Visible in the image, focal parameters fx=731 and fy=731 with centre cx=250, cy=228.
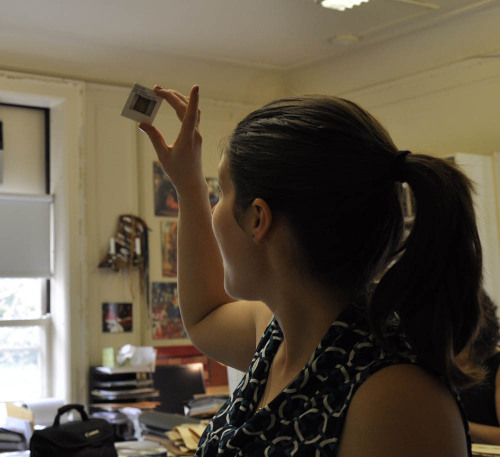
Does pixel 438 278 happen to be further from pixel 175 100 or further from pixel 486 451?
pixel 486 451

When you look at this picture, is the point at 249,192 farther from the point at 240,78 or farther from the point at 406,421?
the point at 240,78

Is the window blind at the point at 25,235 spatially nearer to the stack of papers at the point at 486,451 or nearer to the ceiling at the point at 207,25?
the ceiling at the point at 207,25

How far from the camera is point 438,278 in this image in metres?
0.93

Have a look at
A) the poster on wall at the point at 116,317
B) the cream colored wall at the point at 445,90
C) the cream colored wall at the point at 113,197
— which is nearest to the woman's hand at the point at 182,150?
the cream colored wall at the point at 445,90

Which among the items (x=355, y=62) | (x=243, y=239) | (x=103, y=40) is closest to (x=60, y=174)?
(x=103, y=40)

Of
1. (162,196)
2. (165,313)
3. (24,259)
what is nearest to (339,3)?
(162,196)

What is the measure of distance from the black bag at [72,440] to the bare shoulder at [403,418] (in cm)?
210

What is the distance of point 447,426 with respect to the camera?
833 mm

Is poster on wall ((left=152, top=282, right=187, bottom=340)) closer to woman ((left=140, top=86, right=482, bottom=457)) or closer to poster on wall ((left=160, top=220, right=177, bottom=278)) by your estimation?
poster on wall ((left=160, top=220, right=177, bottom=278))

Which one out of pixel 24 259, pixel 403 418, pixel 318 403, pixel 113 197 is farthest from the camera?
pixel 113 197

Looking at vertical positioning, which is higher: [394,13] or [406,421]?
[394,13]

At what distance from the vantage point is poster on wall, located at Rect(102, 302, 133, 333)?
529cm

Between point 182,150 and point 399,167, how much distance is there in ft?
1.60

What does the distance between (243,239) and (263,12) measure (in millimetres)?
4170
